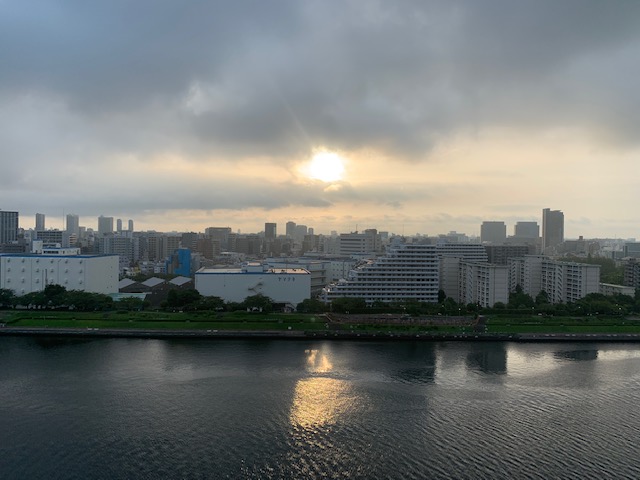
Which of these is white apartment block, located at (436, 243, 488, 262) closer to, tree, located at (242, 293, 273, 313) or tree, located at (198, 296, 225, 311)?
tree, located at (242, 293, 273, 313)

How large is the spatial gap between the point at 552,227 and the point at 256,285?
214 ft

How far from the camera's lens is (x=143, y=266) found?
41.8 meters

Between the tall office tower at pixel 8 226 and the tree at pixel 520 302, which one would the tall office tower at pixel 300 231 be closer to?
the tall office tower at pixel 8 226

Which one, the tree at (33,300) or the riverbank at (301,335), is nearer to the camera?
the riverbank at (301,335)

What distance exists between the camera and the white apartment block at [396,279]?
21.6 metres

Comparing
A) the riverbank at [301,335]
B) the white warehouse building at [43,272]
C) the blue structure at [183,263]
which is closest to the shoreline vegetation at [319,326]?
the riverbank at [301,335]

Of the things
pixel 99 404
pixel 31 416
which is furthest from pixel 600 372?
pixel 31 416

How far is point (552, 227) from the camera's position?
75.0 meters

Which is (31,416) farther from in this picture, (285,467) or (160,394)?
(285,467)

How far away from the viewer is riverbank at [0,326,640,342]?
16672 millimetres

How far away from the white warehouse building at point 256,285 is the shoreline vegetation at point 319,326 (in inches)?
101

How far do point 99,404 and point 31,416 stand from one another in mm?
1160

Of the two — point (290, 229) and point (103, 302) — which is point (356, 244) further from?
point (290, 229)

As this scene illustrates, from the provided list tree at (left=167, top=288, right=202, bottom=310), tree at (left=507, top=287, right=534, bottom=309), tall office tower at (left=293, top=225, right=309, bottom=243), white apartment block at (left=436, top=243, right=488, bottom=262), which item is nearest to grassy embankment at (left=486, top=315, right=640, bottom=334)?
tree at (left=507, top=287, right=534, bottom=309)
